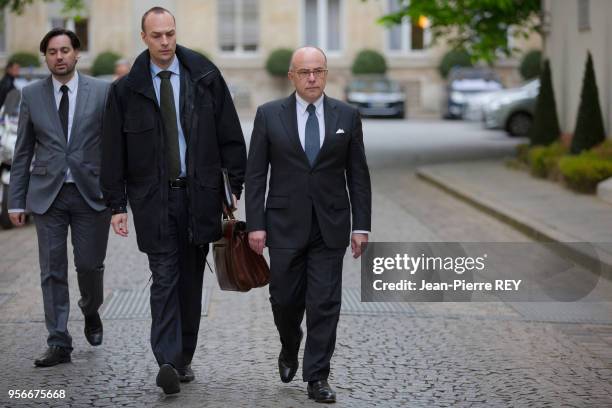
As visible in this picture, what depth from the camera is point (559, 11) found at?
72.4ft

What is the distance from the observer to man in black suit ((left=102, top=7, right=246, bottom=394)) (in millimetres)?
6566

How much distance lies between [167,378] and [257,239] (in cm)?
82

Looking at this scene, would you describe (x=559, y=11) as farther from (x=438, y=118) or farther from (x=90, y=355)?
(x=438, y=118)

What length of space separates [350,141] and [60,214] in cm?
194

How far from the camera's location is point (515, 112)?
1224 inches

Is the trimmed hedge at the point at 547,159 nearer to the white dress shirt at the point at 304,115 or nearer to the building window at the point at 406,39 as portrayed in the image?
the white dress shirt at the point at 304,115

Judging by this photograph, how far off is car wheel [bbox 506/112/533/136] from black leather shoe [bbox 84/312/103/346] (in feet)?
79.9

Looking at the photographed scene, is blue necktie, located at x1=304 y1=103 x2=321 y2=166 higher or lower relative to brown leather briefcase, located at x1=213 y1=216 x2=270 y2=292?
higher

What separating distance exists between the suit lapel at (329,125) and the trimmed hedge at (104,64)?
138 ft

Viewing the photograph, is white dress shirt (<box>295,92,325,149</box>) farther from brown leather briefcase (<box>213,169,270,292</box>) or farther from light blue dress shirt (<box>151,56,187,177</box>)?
light blue dress shirt (<box>151,56,187,177</box>)

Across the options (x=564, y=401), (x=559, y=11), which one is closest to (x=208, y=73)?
(x=564, y=401)

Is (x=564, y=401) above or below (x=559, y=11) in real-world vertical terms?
below

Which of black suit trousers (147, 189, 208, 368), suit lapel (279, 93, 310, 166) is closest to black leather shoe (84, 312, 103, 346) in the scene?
black suit trousers (147, 189, 208, 368)

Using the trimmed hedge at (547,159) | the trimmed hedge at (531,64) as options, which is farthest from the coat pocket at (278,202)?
the trimmed hedge at (531,64)
